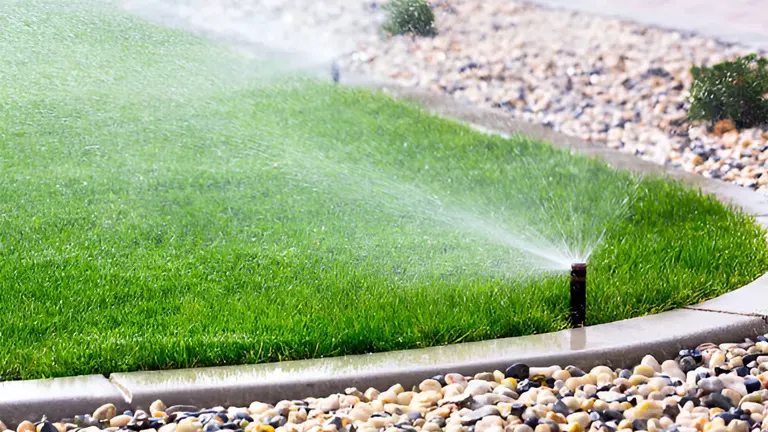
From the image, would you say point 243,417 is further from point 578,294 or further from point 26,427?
point 578,294

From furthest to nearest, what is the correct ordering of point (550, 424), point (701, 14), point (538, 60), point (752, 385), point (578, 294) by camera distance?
point (701, 14) < point (538, 60) < point (578, 294) < point (752, 385) < point (550, 424)

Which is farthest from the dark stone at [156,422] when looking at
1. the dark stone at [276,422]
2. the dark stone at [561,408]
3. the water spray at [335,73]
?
the water spray at [335,73]

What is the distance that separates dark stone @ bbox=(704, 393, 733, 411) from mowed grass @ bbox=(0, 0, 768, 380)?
68 cm

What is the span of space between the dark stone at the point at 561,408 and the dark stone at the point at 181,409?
39.5 inches

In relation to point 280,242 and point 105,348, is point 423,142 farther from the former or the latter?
point 105,348

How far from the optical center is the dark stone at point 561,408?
2932mm

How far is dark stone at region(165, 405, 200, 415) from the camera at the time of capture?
2963 millimetres

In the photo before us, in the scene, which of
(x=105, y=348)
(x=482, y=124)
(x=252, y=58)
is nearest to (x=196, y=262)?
(x=105, y=348)

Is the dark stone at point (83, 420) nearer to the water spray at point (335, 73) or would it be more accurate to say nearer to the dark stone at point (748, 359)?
the dark stone at point (748, 359)

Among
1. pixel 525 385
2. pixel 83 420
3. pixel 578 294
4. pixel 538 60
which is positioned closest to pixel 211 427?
pixel 83 420

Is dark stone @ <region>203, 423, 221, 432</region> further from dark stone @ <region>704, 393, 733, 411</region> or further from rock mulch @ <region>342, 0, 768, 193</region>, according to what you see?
rock mulch @ <region>342, 0, 768, 193</region>

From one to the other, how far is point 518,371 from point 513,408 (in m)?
0.28

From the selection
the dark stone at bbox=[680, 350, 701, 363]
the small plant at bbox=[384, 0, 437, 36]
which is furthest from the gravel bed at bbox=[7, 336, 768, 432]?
the small plant at bbox=[384, 0, 437, 36]

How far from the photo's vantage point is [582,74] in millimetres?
9023
